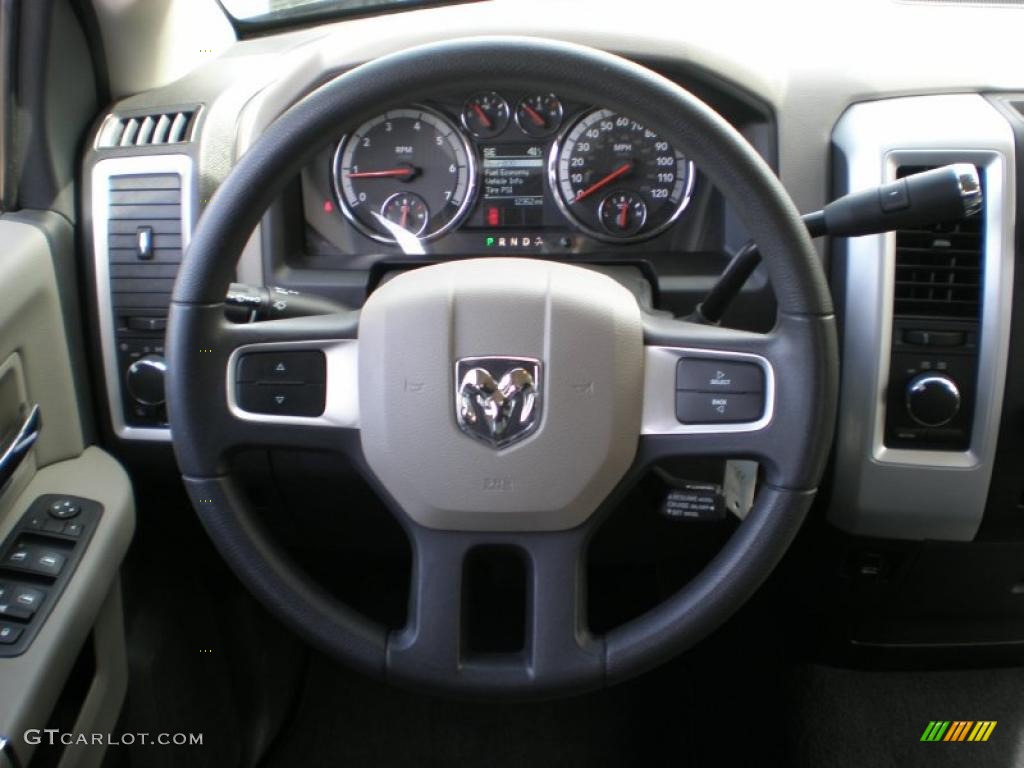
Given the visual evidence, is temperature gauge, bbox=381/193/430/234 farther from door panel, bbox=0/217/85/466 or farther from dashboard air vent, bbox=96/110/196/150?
door panel, bbox=0/217/85/466

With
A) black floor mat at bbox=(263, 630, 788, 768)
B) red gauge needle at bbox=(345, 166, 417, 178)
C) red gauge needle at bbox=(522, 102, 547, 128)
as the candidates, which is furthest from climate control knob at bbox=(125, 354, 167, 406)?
black floor mat at bbox=(263, 630, 788, 768)

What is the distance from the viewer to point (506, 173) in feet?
4.26

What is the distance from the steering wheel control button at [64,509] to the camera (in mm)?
1131

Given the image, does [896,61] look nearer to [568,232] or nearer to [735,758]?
[568,232]

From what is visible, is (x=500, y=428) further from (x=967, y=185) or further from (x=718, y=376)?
(x=967, y=185)

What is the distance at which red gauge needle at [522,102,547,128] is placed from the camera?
1.27 metres

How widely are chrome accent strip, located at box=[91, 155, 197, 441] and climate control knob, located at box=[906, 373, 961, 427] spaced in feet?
2.90

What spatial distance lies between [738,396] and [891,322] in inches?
13.0

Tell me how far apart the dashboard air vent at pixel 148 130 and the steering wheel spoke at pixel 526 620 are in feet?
2.06

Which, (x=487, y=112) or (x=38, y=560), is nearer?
(x=38, y=560)

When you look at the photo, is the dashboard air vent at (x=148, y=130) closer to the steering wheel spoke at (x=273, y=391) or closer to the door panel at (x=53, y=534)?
the door panel at (x=53, y=534)

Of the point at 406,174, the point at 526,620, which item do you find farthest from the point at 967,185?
the point at 406,174

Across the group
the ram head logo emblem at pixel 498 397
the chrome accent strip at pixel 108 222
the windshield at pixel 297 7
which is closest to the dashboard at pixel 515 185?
the chrome accent strip at pixel 108 222

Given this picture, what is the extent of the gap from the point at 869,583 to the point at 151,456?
3.17ft
